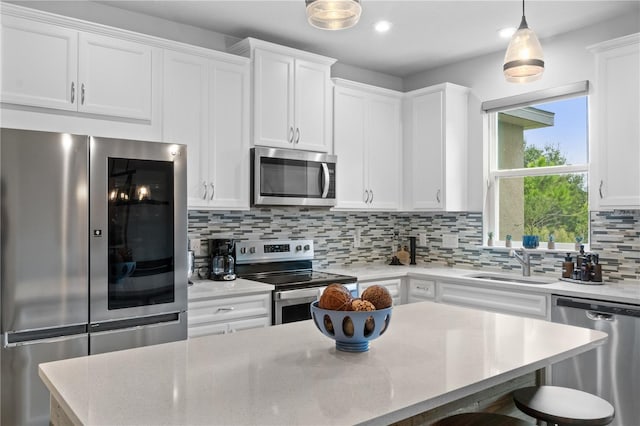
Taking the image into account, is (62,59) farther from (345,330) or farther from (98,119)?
(345,330)

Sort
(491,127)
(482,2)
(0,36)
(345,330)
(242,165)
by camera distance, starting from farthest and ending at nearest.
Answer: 1. (491,127)
2. (242,165)
3. (482,2)
4. (0,36)
5. (345,330)

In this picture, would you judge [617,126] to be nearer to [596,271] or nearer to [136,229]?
[596,271]

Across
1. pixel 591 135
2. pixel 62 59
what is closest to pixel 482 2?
pixel 591 135

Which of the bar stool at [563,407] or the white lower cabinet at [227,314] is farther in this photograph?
the white lower cabinet at [227,314]

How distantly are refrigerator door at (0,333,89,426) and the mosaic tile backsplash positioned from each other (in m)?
1.33

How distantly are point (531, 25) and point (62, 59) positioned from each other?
3.09m

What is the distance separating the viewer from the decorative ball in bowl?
1.49 meters

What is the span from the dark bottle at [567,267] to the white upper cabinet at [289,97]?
1.93m

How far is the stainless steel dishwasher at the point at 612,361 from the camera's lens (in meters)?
2.72

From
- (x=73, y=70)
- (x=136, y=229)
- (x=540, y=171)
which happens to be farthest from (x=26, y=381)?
(x=540, y=171)

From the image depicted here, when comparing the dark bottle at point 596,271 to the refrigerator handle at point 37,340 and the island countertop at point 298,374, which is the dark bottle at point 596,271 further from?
the refrigerator handle at point 37,340

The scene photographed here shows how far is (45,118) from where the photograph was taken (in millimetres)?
2672

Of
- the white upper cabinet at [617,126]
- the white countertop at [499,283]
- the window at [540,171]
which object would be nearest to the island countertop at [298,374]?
the white countertop at [499,283]

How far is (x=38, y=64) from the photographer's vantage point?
2643 mm
